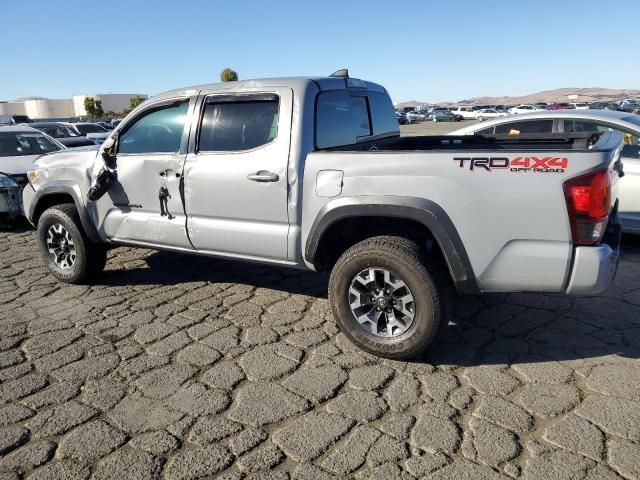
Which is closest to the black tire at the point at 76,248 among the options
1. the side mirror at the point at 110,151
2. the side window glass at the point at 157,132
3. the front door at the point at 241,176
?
the side mirror at the point at 110,151

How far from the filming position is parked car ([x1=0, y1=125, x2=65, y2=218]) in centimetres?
771

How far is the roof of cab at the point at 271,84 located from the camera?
3.91 m

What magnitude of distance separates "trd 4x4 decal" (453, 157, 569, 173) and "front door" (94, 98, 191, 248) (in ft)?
7.70

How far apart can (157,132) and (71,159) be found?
1079mm

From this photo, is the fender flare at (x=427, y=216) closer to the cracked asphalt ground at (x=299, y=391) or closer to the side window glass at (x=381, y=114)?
the cracked asphalt ground at (x=299, y=391)

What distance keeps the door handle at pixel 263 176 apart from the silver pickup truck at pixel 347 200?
0.03 feet

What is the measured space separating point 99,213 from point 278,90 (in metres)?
2.14

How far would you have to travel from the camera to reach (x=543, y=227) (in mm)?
2975

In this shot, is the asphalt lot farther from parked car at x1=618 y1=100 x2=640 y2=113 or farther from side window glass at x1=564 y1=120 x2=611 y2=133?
parked car at x1=618 y1=100 x2=640 y2=113

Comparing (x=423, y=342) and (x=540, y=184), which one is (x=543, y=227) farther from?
(x=423, y=342)

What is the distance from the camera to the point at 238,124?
411 cm

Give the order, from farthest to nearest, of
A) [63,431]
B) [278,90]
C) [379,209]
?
Answer: [278,90]
[379,209]
[63,431]

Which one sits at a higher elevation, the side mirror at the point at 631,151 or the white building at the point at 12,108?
the white building at the point at 12,108

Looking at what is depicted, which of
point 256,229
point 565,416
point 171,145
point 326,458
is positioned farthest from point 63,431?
point 565,416
